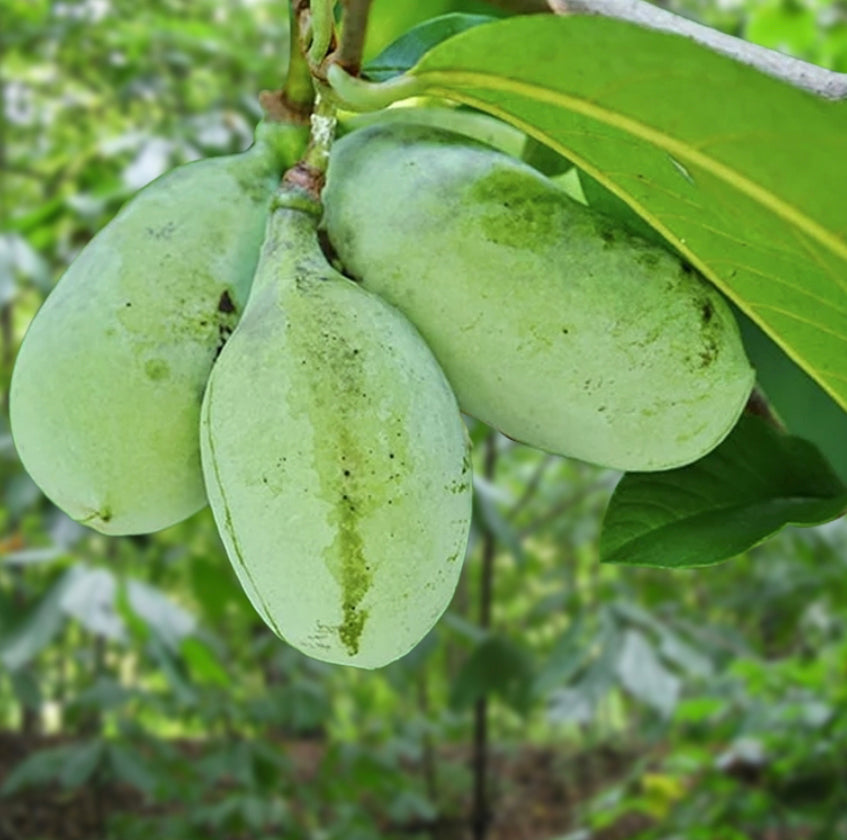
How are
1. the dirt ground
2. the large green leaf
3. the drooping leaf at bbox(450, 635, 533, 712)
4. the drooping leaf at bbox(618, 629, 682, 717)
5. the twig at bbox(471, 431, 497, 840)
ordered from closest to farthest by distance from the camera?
the large green leaf < the drooping leaf at bbox(618, 629, 682, 717) < the drooping leaf at bbox(450, 635, 533, 712) < the twig at bbox(471, 431, 497, 840) < the dirt ground

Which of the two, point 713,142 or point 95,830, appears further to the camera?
point 95,830

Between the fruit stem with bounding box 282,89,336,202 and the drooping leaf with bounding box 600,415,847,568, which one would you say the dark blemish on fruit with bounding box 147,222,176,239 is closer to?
the fruit stem with bounding box 282,89,336,202

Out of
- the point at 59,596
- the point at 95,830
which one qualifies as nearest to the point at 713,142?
the point at 59,596

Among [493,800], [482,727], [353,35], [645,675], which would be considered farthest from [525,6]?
[493,800]

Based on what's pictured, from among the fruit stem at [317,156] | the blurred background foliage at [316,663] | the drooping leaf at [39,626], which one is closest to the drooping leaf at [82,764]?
the blurred background foliage at [316,663]

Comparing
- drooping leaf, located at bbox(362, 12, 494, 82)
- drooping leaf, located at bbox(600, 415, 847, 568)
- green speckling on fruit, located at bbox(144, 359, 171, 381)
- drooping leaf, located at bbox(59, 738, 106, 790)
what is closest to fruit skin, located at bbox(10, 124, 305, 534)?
green speckling on fruit, located at bbox(144, 359, 171, 381)

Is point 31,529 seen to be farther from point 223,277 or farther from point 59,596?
point 223,277

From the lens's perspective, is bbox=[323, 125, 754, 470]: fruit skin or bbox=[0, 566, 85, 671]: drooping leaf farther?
bbox=[0, 566, 85, 671]: drooping leaf
